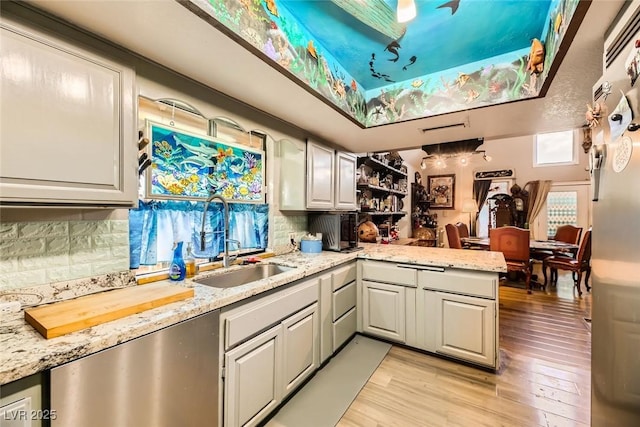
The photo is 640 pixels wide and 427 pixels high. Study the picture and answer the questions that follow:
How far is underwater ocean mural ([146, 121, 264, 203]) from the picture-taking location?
162cm

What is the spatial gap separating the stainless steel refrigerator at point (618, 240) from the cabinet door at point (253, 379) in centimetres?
145

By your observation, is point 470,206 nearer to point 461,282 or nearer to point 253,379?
point 461,282

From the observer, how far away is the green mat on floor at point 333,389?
5.32 feet

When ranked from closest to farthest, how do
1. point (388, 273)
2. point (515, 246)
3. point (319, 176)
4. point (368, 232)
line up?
point (388, 273) → point (319, 176) → point (368, 232) → point (515, 246)

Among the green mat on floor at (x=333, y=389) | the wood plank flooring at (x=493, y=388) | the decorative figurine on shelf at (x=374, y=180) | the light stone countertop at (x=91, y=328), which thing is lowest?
the wood plank flooring at (x=493, y=388)

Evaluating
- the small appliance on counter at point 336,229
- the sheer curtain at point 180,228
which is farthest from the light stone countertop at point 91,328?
the small appliance on counter at point 336,229

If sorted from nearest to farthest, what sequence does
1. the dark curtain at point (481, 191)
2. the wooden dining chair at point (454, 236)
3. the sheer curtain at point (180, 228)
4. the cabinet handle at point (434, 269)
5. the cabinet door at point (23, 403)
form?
the cabinet door at point (23, 403) → the sheer curtain at point (180, 228) → the cabinet handle at point (434, 269) → the wooden dining chair at point (454, 236) → the dark curtain at point (481, 191)

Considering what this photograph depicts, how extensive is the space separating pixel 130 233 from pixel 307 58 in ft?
5.05

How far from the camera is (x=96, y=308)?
103cm

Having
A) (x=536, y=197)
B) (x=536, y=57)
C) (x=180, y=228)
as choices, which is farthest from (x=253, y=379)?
(x=536, y=197)

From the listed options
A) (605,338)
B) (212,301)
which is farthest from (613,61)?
(212,301)

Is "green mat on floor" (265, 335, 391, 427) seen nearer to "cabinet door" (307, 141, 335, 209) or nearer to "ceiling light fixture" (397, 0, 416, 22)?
"cabinet door" (307, 141, 335, 209)

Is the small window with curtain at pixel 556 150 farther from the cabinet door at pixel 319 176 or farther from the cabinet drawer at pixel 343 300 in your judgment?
the cabinet drawer at pixel 343 300

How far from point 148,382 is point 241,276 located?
0.97 meters
